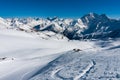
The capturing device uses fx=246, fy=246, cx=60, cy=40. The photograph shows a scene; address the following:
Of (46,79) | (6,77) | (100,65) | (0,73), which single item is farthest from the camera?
(0,73)

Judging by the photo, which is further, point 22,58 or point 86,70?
point 22,58

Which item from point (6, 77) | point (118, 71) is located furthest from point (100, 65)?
point (6, 77)

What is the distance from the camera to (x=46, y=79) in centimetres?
1930

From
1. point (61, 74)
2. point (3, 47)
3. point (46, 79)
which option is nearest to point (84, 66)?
point (61, 74)

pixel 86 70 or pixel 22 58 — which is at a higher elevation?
pixel 22 58

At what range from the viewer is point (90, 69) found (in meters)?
20.5

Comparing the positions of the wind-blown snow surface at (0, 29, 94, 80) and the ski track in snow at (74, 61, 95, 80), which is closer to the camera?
the ski track in snow at (74, 61, 95, 80)

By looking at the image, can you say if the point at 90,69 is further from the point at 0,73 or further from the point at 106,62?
the point at 0,73

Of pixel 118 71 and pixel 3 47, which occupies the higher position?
pixel 3 47

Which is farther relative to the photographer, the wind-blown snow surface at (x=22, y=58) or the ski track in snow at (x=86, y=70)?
the wind-blown snow surface at (x=22, y=58)

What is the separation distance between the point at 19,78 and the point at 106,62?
8.56 m

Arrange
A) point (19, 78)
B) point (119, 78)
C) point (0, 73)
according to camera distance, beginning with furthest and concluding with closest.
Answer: point (0, 73) → point (19, 78) → point (119, 78)

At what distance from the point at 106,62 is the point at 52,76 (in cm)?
567

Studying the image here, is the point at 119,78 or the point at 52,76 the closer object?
the point at 119,78
